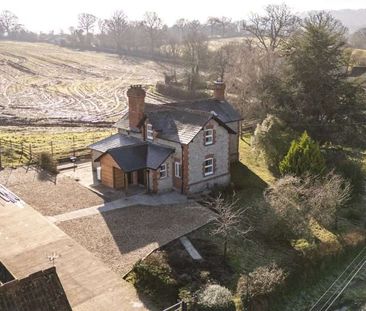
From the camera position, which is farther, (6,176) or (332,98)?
(332,98)

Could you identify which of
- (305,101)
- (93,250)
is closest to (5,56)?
(305,101)

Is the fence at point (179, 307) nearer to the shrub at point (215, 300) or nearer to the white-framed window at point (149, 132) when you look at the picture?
the shrub at point (215, 300)

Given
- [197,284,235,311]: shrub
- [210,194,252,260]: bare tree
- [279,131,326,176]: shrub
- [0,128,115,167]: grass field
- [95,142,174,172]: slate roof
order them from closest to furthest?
1. [197,284,235,311]: shrub
2. [210,194,252,260]: bare tree
3. [95,142,174,172]: slate roof
4. [279,131,326,176]: shrub
5. [0,128,115,167]: grass field

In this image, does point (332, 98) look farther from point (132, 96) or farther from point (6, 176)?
point (6, 176)

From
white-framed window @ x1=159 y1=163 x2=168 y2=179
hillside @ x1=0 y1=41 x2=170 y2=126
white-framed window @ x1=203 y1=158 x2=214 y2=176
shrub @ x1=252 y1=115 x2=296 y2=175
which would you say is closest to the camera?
white-framed window @ x1=159 y1=163 x2=168 y2=179

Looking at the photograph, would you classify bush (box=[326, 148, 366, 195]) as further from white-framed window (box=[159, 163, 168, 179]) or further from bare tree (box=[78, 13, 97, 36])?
bare tree (box=[78, 13, 97, 36])

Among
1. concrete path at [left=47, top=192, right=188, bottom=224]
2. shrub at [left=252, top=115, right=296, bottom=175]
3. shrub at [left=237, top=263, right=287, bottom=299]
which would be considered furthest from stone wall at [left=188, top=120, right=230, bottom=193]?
shrub at [left=237, top=263, right=287, bottom=299]

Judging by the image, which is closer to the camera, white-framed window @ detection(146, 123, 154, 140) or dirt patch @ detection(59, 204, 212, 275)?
dirt patch @ detection(59, 204, 212, 275)
